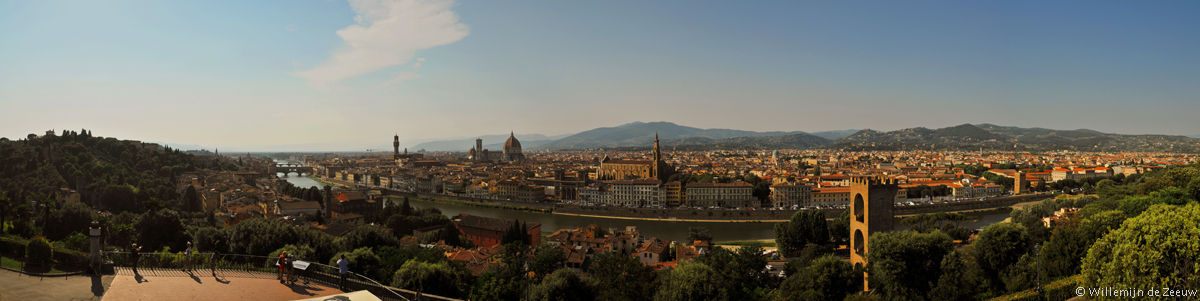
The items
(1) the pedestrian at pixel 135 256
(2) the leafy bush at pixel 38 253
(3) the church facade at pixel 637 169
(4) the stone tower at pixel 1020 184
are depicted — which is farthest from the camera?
(3) the church facade at pixel 637 169

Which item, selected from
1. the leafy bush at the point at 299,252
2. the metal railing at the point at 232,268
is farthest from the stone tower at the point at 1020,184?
the metal railing at the point at 232,268

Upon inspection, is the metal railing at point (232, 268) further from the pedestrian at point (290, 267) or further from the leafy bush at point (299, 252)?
the leafy bush at point (299, 252)

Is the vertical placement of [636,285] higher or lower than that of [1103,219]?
lower

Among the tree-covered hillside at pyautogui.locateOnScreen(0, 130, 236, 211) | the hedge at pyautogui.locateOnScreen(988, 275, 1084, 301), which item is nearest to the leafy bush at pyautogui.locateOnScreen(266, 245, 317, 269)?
the hedge at pyautogui.locateOnScreen(988, 275, 1084, 301)

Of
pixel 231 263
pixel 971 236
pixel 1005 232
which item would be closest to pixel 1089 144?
pixel 971 236

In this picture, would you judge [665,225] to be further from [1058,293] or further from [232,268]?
[232,268]

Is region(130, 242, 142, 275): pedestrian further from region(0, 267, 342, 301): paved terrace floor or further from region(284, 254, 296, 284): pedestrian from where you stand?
region(284, 254, 296, 284): pedestrian

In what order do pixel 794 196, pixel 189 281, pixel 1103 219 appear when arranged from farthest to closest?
pixel 794 196 < pixel 1103 219 < pixel 189 281

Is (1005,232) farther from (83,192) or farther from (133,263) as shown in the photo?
(83,192)
